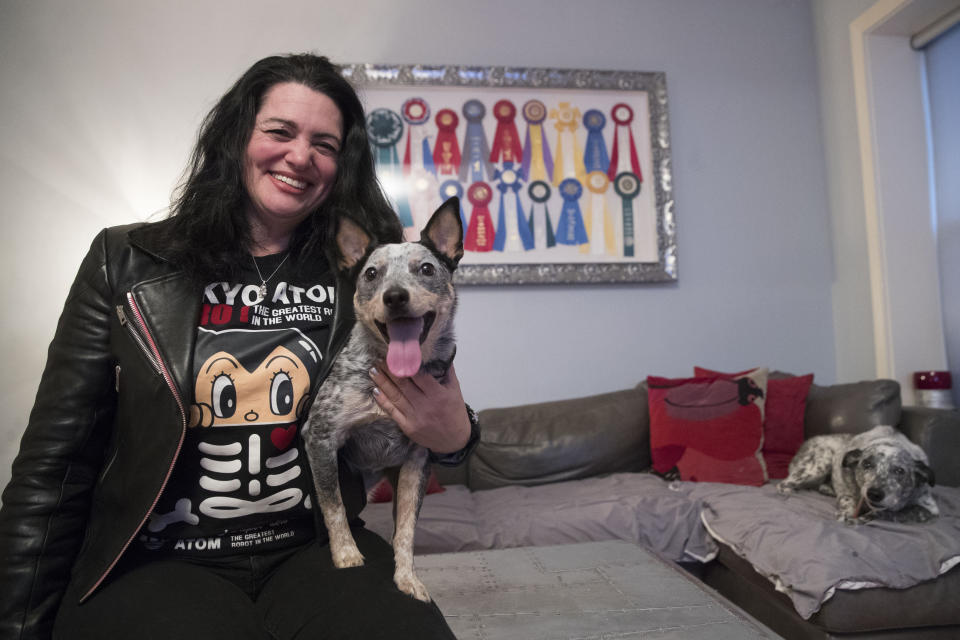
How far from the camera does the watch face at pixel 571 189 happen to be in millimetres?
3734

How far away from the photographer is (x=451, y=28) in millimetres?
3750

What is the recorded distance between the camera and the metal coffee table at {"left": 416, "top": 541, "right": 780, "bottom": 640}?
1.48 metres

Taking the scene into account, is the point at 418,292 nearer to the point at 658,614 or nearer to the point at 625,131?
the point at 658,614

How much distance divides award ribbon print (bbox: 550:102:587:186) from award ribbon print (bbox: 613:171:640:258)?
224 mm

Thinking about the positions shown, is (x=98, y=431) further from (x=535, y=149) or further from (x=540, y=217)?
(x=535, y=149)

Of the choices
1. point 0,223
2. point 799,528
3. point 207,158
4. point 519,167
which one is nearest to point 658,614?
point 799,528

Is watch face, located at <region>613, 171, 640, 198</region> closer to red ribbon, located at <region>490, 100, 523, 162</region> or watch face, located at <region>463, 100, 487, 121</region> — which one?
red ribbon, located at <region>490, 100, 523, 162</region>

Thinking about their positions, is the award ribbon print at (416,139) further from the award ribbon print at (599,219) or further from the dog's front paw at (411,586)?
the dog's front paw at (411,586)

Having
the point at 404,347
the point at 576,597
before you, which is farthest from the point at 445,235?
the point at 576,597

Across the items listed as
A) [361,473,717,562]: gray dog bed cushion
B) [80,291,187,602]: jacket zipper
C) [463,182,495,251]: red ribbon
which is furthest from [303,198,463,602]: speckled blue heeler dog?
[463,182,495,251]: red ribbon

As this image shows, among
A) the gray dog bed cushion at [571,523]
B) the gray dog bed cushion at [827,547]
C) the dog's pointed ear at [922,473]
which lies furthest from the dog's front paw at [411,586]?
the dog's pointed ear at [922,473]

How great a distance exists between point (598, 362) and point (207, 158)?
2.80m

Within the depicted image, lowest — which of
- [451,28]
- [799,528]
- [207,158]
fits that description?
[799,528]

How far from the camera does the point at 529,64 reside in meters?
3.81
